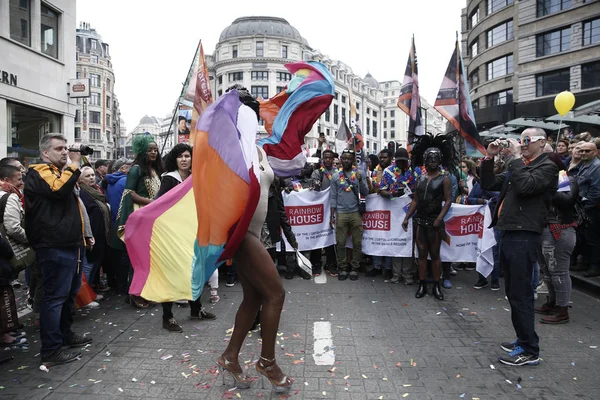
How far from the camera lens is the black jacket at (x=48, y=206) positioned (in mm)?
4168

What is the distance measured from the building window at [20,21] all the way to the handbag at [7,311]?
1399 cm

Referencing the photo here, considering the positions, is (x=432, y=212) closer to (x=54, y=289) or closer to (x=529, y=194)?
(x=529, y=194)

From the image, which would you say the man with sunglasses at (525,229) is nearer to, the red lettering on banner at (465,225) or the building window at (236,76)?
the red lettering on banner at (465,225)

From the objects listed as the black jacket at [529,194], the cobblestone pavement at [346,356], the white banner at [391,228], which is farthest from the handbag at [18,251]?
the black jacket at [529,194]

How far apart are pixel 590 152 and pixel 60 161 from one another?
696 cm

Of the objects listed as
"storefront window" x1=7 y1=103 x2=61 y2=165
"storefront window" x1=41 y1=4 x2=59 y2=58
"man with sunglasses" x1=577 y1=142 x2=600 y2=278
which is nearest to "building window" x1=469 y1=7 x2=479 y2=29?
"storefront window" x1=41 y1=4 x2=59 y2=58

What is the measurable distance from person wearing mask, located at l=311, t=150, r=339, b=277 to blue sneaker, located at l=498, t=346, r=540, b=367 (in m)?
4.73

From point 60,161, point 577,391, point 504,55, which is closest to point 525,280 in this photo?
point 577,391

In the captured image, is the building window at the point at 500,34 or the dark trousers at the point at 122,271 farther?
the building window at the point at 500,34

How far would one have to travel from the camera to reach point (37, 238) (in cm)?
424

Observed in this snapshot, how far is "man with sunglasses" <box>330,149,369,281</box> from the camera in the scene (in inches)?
320

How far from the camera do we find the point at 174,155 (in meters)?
5.66

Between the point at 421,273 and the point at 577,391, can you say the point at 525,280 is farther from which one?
the point at 421,273

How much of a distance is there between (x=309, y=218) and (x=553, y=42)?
32.5m
